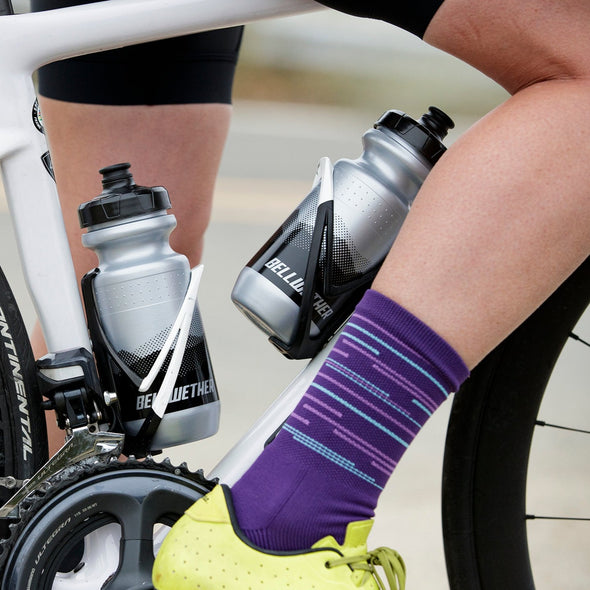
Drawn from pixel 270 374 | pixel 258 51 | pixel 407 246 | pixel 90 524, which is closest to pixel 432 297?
pixel 407 246

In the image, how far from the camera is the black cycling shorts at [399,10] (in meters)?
0.76

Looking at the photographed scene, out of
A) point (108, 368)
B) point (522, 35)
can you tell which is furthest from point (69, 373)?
point (522, 35)

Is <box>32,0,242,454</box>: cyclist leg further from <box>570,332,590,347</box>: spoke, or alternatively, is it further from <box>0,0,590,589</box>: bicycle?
<box>570,332,590,347</box>: spoke

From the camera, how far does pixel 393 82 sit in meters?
13.1

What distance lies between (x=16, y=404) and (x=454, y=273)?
475 millimetres

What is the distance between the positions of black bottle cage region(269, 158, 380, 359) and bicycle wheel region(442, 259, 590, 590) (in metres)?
0.21

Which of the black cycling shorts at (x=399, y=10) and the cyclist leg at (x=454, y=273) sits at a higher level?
the black cycling shorts at (x=399, y=10)

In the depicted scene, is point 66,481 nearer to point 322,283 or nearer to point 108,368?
point 108,368

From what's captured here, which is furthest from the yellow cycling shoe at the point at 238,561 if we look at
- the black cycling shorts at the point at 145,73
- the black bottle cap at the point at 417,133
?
the black cycling shorts at the point at 145,73

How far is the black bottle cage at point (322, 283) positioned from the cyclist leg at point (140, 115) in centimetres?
32

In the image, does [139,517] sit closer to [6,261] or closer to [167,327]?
[167,327]

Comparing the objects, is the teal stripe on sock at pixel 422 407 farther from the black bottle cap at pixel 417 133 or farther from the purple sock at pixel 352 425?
the black bottle cap at pixel 417 133

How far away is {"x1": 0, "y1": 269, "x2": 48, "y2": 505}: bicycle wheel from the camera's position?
0.93m

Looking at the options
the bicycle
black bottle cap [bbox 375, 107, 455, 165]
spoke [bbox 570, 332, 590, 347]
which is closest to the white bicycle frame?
the bicycle
